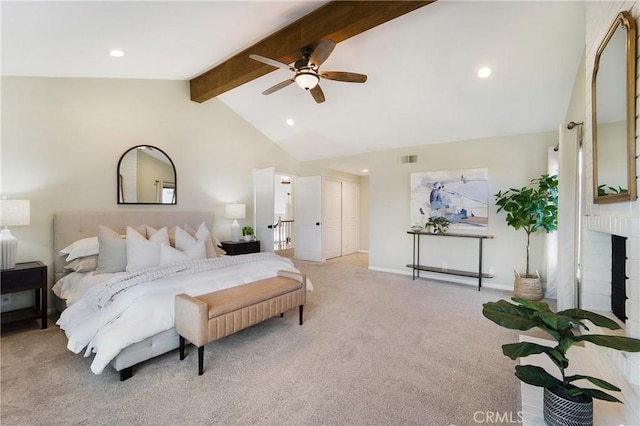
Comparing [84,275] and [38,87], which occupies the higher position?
[38,87]

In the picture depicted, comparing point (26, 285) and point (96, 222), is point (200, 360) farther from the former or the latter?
point (96, 222)

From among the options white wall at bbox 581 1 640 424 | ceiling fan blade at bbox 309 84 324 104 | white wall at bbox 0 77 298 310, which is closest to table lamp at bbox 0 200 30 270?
white wall at bbox 0 77 298 310

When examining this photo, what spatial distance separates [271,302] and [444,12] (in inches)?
131

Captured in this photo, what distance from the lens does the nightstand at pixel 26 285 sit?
2.89 m

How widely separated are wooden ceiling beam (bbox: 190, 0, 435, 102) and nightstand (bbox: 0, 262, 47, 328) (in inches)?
123

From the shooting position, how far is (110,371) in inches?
89.6

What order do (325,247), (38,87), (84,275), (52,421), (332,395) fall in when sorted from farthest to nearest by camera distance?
(325,247) → (38,87) → (84,275) → (332,395) → (52,421)

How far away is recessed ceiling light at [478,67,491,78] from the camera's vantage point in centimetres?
343

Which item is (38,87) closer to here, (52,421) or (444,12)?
(52,421)

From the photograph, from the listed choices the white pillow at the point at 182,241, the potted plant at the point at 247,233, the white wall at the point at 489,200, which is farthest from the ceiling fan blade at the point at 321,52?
the potted plant at the point at 247,233

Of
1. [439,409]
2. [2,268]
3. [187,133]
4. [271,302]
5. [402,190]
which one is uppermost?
[187,133]

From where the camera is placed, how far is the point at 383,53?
3.48 m

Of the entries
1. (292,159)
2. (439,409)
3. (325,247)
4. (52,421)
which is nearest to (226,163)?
(292,159)

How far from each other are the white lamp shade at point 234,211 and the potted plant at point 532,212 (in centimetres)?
425
